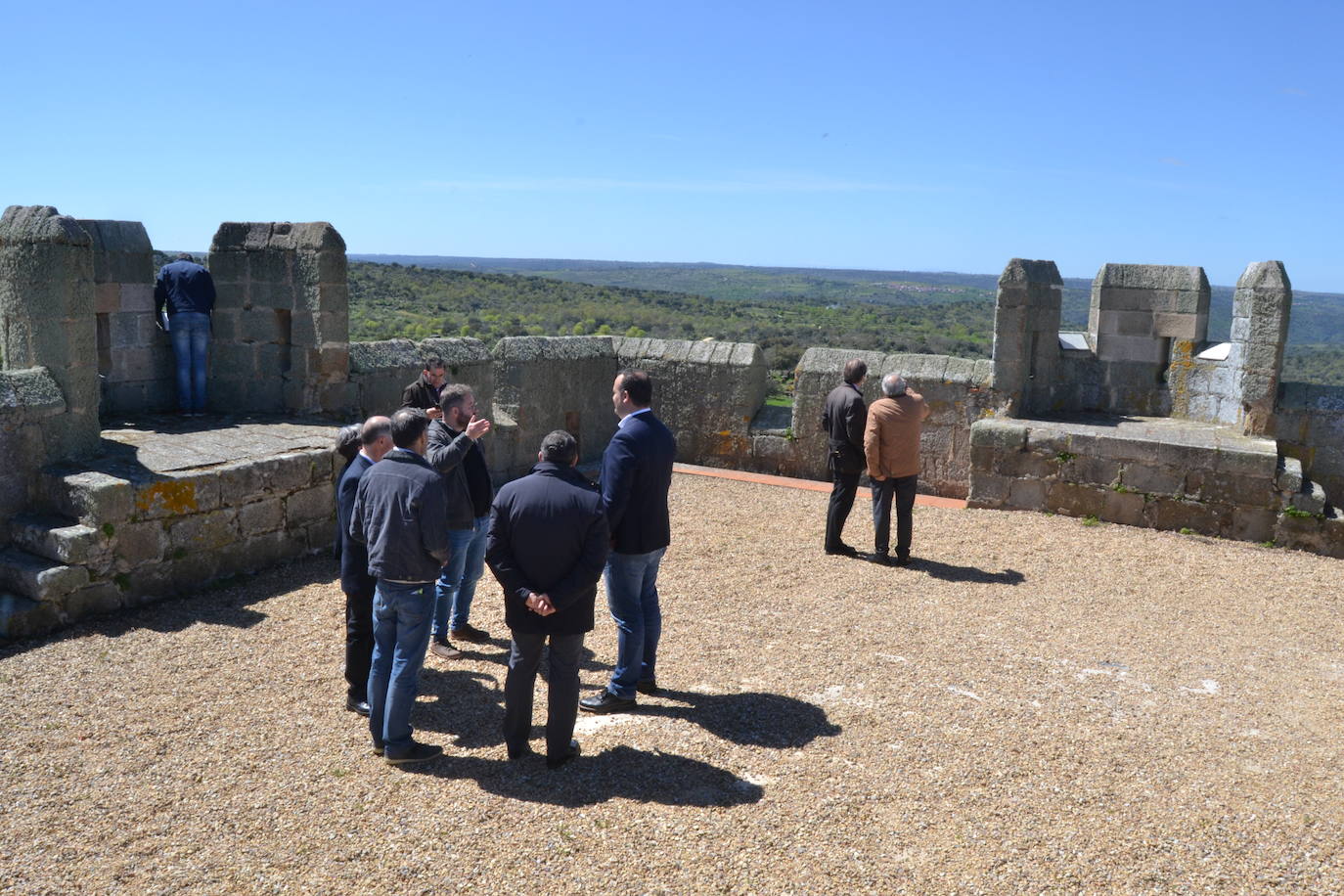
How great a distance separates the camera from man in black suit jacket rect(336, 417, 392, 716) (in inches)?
203

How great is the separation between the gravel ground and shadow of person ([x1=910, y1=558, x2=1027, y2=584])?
233 mm

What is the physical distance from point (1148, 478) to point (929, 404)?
2.31 meters

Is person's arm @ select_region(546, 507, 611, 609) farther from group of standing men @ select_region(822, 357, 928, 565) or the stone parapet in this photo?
the stone parapet

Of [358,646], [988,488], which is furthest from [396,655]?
[988,488]

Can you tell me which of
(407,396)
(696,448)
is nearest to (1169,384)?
(696,448)

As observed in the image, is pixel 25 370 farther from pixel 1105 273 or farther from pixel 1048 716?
pixel 1105 273

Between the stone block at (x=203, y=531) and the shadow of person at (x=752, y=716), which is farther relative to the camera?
the stone block at (x=203, y=531)

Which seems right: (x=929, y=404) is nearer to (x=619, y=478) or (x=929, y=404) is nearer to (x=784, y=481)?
(x=784, y=481)

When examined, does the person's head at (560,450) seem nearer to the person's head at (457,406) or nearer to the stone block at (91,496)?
the person's head at (457,406)

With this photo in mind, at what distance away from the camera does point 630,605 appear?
212 inches

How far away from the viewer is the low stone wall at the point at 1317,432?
31.3 ft

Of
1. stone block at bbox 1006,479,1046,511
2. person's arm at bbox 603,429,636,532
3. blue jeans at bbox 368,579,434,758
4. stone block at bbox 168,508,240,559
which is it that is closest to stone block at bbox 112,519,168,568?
stone block at bbox 168,508,240,559

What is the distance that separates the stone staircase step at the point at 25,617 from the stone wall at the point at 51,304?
3.68 feet

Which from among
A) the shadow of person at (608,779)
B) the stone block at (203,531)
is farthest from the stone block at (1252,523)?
the stone block at (203,531)
